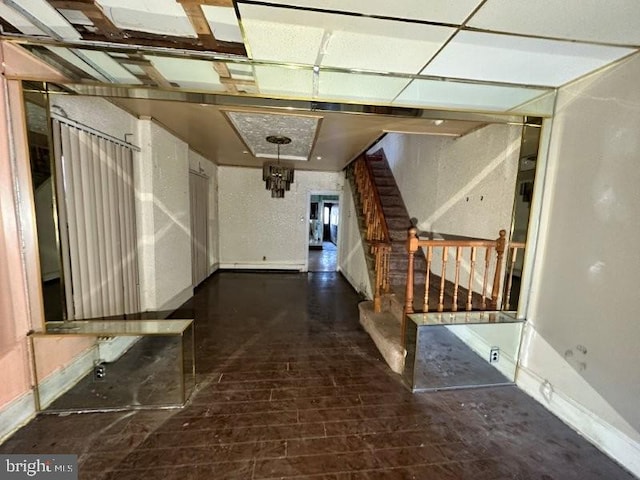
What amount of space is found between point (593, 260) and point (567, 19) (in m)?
1.38

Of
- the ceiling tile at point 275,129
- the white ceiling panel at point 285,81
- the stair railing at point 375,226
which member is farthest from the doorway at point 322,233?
the white ceiling panel at point 285,81

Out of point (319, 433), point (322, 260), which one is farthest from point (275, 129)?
point (322, 260)

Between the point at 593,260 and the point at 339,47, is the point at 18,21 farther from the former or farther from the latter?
the point at 593,260

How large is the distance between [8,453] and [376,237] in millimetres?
3620

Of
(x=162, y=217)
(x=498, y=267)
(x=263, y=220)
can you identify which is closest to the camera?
(x=498, y=267)

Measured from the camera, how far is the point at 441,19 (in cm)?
127

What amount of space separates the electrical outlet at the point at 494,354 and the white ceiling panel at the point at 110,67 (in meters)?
3.55

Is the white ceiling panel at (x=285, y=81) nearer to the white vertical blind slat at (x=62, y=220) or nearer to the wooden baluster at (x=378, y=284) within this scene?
the white vertical blind slat at (x=62, y=220)

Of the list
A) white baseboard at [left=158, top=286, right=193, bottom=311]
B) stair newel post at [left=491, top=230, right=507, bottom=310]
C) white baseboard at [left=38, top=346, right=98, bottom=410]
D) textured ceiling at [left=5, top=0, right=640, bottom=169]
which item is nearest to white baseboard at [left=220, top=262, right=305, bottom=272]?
white baseboard at [left=158, top=286, right=193, bottom=311]

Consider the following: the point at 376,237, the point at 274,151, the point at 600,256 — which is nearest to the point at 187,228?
the point at 274,151

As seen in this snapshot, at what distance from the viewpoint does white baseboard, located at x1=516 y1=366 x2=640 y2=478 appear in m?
1.50

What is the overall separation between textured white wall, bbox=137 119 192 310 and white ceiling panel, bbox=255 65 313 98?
1.86 meters

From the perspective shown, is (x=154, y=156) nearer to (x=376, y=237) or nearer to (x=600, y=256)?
(x=376, y=237)

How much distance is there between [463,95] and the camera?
2025 millimetres
